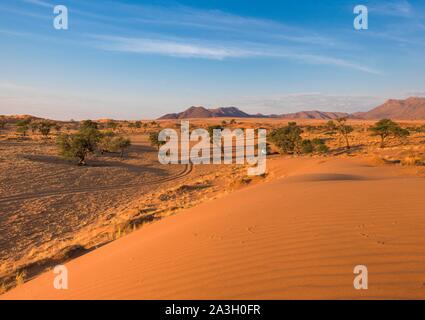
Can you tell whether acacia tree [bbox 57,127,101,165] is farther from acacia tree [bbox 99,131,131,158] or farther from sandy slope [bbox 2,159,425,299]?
sandy slope [bbox 2,159,425,299]

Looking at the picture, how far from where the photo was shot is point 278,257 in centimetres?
428

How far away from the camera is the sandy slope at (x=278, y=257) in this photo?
3.53 metres

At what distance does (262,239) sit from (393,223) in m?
2.21

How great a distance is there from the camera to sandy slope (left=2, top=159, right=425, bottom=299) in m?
3.53

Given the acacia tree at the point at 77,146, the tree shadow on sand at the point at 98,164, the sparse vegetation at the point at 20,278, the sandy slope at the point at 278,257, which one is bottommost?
the sparse vegetation at the point at 20,278

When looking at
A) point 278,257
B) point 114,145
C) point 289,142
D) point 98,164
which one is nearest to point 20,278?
point 278,257

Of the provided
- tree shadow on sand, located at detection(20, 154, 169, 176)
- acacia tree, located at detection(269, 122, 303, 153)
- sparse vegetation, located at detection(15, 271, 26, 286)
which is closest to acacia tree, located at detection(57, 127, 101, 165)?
tree shadow on sand, located at detection(20, 154, 169, 176)

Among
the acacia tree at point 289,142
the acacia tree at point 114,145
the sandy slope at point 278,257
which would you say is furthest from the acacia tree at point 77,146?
the sandy slope at point 278,257

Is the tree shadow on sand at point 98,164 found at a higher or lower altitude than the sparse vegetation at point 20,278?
higher

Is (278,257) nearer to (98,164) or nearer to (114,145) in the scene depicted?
(98,164)

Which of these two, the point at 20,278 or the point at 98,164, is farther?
the point at 98,164

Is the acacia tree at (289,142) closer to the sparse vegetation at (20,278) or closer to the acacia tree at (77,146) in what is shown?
the acacia tree at (77,146)
